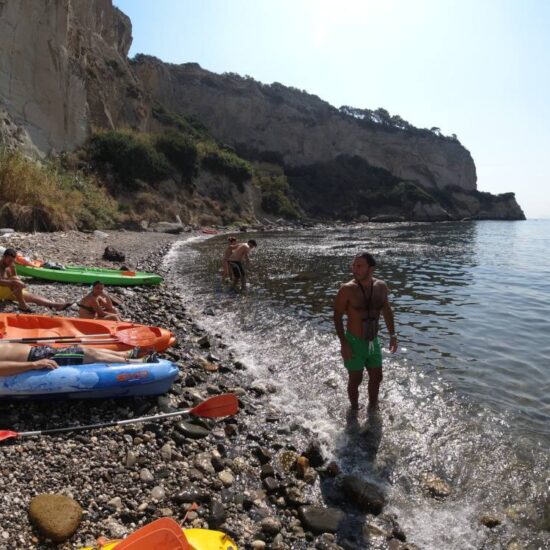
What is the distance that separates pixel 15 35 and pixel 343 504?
3288 centimetres

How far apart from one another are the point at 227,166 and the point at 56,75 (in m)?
22.5

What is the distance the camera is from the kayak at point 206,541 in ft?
10.1

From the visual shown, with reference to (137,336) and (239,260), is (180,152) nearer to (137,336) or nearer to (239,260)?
(239,260)

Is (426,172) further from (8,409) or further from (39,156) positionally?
(8,409)

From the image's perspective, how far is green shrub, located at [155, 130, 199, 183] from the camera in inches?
1711

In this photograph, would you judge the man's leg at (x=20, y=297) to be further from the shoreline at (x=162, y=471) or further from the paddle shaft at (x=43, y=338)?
the shoreline at (x=162, y=471)

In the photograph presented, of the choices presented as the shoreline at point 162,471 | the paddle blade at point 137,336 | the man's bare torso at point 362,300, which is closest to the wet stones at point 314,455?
the shoreline at point 162,471

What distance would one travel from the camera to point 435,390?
6.79m

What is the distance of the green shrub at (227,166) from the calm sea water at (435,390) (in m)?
35.3

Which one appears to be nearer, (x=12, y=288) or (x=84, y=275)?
(x=12, y=288)

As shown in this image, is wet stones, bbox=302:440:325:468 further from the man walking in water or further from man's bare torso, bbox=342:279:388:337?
man's bare torso, bbox=342:279:388:337

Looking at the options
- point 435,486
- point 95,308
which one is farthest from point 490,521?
point 95,308

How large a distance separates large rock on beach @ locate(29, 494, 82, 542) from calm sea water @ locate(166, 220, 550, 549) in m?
2.97

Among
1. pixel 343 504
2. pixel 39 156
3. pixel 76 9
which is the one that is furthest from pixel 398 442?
pixel 76 9
